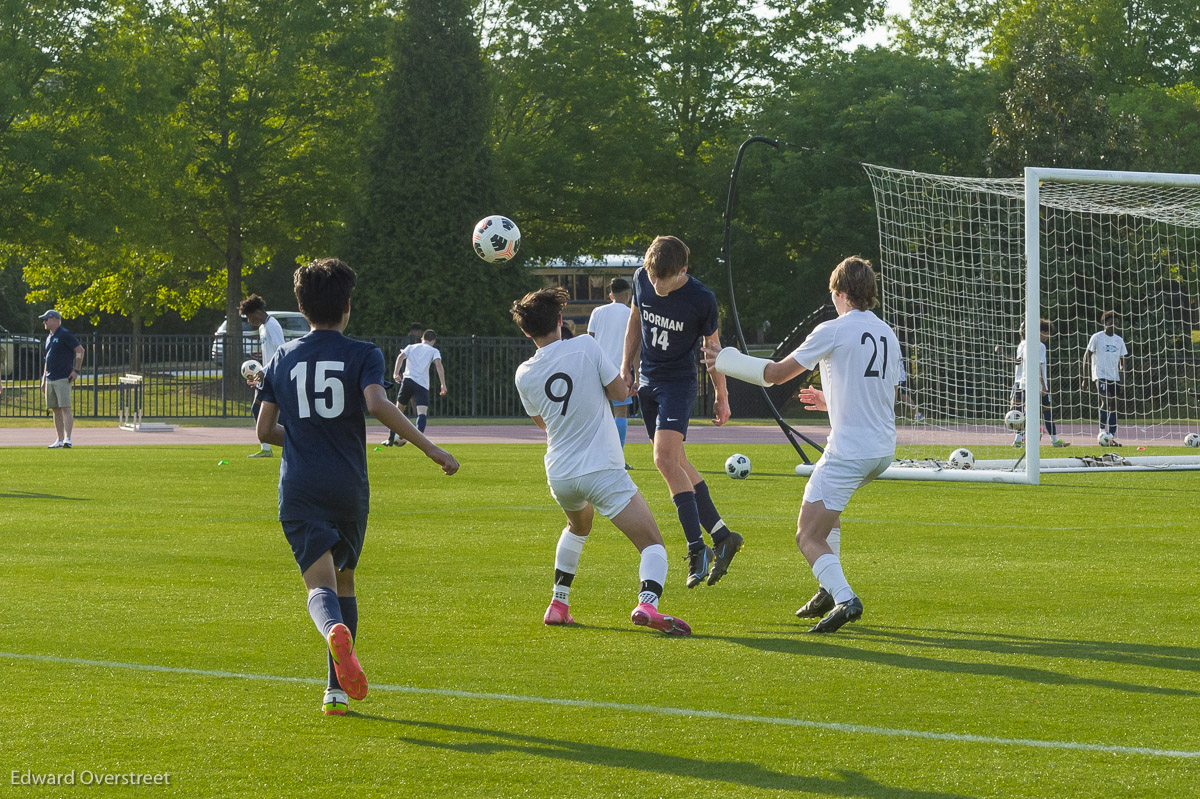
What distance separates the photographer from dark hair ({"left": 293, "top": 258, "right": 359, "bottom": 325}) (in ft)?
18.5

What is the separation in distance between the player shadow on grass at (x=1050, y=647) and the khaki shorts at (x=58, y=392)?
1825 centimetres

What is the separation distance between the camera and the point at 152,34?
41.0 m

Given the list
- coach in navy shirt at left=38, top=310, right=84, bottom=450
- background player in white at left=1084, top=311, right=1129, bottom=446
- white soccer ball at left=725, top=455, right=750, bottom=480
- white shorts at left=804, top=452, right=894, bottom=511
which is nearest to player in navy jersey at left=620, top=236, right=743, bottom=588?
white shorts at left=804, top=452, right=894, bottom=511

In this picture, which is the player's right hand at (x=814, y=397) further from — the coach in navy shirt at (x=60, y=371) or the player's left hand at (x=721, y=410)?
the coach in navy shirt at (x=60, y=371)

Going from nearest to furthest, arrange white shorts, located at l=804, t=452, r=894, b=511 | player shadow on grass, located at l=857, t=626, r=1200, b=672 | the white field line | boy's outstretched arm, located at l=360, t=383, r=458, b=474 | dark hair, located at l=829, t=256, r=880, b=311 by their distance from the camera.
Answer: the white field line → boy's outstretched arm, located at l=360, t=383, r=458, b=474 → player shadow on grass, located at l=857, t=626, r=1200, b=672 → white shorts, located at l=804, t=452, r=894, b=511 → dark hair, located at l=829, t=256, r=880, b=311

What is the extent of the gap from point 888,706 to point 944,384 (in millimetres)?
21566

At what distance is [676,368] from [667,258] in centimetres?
79

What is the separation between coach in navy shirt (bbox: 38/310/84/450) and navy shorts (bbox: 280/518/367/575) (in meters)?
18.3

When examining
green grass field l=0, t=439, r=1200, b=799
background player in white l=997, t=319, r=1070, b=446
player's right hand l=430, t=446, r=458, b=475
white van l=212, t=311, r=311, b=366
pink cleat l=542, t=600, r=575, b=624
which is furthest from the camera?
white van l=212, t=311, r=311, b=366

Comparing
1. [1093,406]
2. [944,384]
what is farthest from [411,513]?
[1093,406]

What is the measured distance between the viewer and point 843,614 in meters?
7.05

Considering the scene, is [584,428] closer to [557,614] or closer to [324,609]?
[557,614]

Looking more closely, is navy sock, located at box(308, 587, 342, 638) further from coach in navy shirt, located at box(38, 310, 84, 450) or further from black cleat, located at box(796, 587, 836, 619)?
coach in navy shirt, located at box(38, 310, 84, 450)

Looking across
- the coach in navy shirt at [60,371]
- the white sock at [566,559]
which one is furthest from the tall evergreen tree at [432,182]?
the white sock at [566,559]
